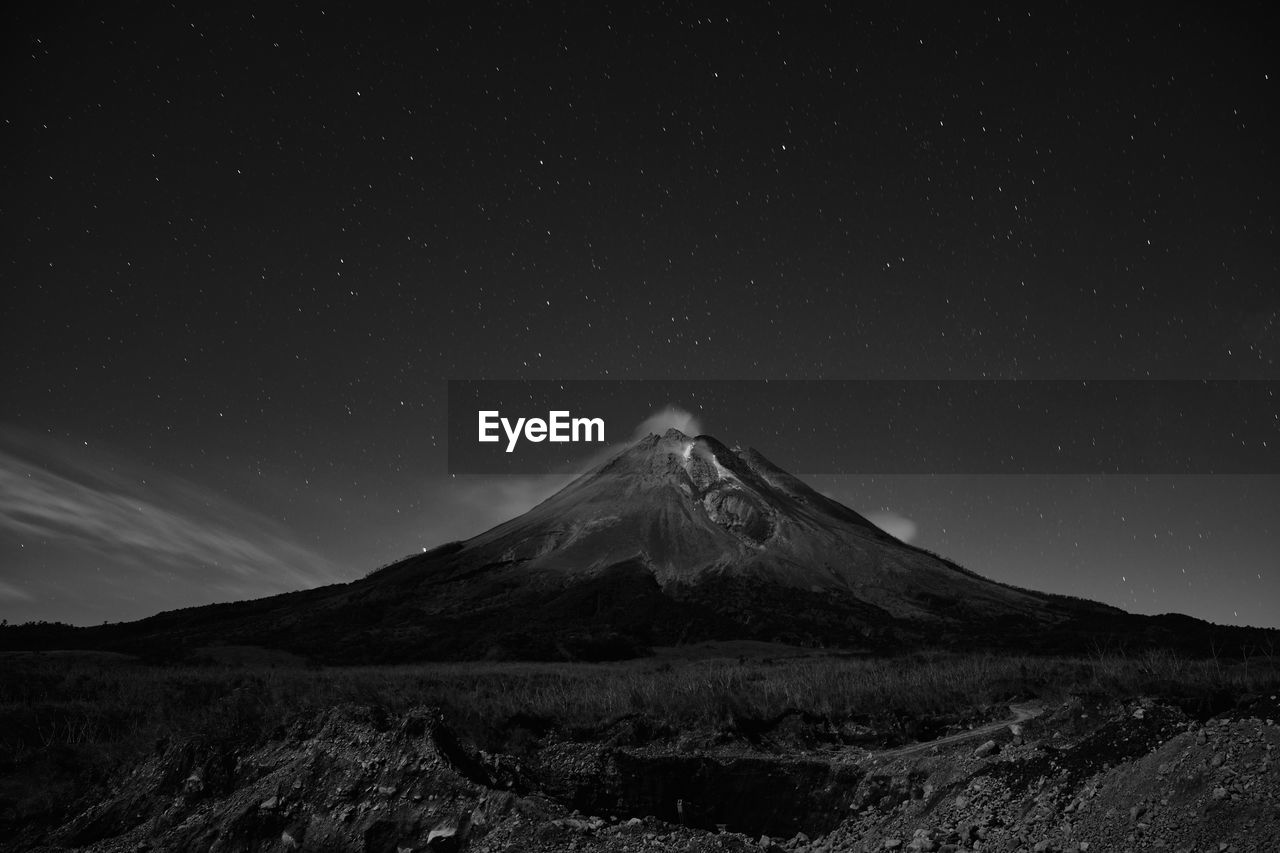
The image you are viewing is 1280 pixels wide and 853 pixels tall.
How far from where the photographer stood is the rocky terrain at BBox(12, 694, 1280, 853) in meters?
7.12

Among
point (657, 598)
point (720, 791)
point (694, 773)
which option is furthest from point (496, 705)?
point (657, 598)

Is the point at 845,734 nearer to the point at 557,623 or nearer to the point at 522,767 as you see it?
the point at 522,767

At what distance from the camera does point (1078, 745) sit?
864cm

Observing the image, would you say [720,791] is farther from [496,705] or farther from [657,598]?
[657,598]

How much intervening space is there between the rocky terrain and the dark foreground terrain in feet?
0.10

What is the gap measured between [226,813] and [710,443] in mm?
135019

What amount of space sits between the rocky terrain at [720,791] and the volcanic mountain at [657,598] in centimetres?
4449

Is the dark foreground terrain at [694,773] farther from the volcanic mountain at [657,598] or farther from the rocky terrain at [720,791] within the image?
the volcanic mountain at [657,598]

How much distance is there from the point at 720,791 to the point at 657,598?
7226cm

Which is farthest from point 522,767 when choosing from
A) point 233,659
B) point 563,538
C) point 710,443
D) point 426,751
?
point 710,443

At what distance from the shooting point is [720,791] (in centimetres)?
1159

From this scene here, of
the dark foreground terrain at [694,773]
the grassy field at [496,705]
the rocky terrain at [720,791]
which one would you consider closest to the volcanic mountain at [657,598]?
the grassy field at [496,705]

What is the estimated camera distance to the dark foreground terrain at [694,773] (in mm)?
7430

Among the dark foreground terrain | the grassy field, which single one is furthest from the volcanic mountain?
the dark foreground terrain
